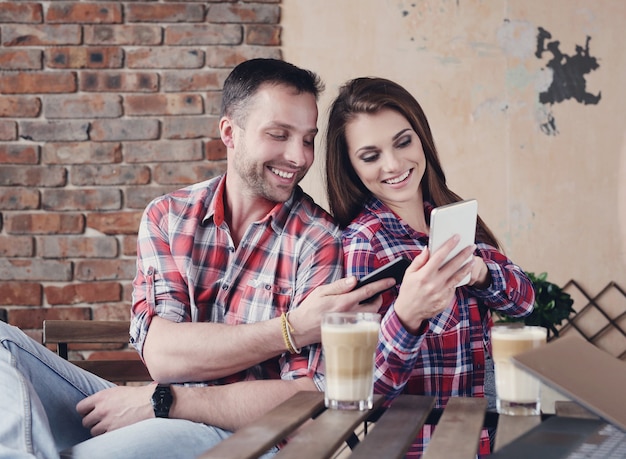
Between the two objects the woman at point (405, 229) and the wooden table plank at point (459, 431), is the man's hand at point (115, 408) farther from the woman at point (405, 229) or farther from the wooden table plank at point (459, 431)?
the wooden table plank at point (459, 431)

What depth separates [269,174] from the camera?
158 cm

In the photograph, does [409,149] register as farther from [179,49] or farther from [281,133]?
[179,49]

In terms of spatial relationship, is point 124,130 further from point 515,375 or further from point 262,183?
point 515,375

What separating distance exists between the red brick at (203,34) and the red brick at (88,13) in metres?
0.18

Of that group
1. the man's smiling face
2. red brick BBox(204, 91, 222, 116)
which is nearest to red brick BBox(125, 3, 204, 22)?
red brick BBox(204, 91, 222, 116)

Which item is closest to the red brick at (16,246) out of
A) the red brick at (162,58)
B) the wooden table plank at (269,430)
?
the red brick at (162,58)

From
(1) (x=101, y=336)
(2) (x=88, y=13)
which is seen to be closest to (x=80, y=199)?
(2) (x=88, y=13)

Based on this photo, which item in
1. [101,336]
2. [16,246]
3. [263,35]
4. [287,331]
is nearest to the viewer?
[287,331]

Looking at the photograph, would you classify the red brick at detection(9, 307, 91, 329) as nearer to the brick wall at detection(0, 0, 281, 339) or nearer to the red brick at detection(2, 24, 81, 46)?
the brick wall at detection(0, 0, 281, 339)

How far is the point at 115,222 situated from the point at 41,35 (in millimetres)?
670

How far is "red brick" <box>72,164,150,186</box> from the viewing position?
2.72m

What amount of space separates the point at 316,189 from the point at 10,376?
1.79 metres

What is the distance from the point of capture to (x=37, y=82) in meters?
2.71

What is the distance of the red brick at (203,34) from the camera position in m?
2.75
